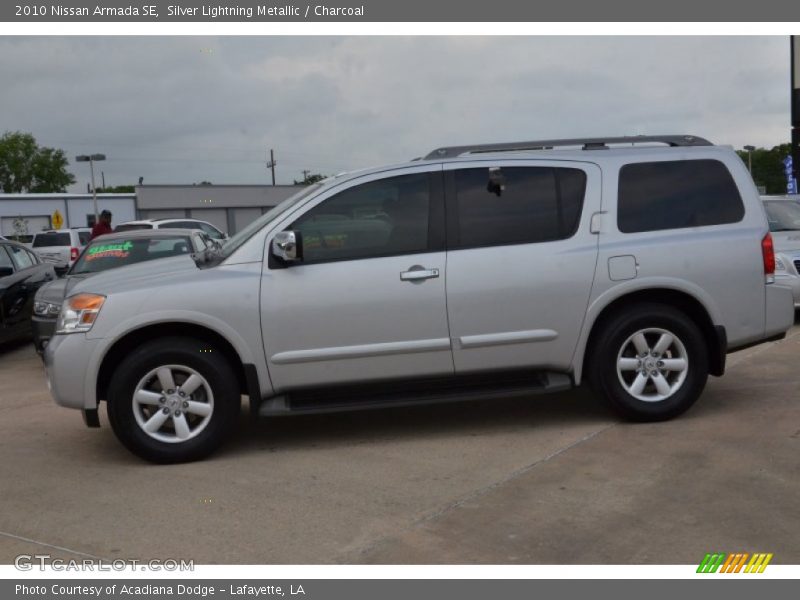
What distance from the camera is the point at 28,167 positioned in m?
106

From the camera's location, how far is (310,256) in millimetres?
6293

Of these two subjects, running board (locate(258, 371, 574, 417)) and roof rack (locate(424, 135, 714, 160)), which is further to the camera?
roof rack (locate(424, 135, 714, 160))

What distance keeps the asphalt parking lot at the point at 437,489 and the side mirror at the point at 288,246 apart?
1280 mm

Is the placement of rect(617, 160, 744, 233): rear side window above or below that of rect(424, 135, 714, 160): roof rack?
below

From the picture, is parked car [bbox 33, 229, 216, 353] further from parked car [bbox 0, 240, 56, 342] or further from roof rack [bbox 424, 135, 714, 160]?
roof rack [bbox 424, 135, 714, 160]

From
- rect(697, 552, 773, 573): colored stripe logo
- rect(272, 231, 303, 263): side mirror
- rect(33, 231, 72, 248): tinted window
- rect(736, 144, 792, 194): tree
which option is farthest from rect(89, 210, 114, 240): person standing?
rect(736, 144, 792, 194): tree

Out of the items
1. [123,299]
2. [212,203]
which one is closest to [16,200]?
[212,203]

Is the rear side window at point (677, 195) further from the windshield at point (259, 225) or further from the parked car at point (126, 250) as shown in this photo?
the parked car at point (126, 250)

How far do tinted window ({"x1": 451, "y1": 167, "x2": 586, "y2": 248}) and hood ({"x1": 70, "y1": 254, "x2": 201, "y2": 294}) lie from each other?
6.00 ft

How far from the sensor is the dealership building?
5731 cm

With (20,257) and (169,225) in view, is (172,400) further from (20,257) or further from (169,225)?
(169,225)

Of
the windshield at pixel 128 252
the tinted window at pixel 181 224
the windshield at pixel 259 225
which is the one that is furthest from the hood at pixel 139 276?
the tinted window at pixel 181 224

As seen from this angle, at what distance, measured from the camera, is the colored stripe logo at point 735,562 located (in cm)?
416

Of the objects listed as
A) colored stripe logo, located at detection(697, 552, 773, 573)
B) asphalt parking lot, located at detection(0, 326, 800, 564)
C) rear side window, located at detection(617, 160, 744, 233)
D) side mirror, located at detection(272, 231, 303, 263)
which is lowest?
colored stripe logo, located at detection(697, 552, 773, 573)
